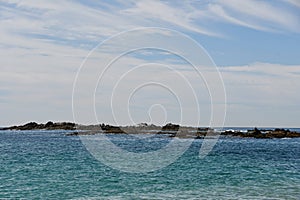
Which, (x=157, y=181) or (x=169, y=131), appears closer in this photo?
(x=157, y=181)

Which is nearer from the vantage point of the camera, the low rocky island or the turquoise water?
the turquoise water

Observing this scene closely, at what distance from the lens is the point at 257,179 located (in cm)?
3341

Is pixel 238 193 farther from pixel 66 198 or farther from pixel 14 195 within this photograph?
pixel 14 195

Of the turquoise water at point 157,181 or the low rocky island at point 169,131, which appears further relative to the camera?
the low rocky island at point 169,131

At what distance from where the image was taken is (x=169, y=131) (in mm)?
135125

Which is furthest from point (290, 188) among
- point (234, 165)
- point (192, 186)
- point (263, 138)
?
point (263, 138)

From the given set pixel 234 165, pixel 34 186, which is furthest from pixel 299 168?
pixel 34 186

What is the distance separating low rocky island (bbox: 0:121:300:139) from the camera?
10144 cm

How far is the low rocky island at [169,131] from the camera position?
10144 cm

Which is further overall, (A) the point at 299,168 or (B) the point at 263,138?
(B) the point at 263,138

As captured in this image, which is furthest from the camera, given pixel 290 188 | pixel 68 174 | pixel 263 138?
pixel 263 138

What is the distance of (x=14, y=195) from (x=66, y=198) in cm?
299

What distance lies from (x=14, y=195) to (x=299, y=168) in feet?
81.0

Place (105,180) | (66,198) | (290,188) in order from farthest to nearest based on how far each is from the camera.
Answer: (105,180)
(290,188)
(66,198)
